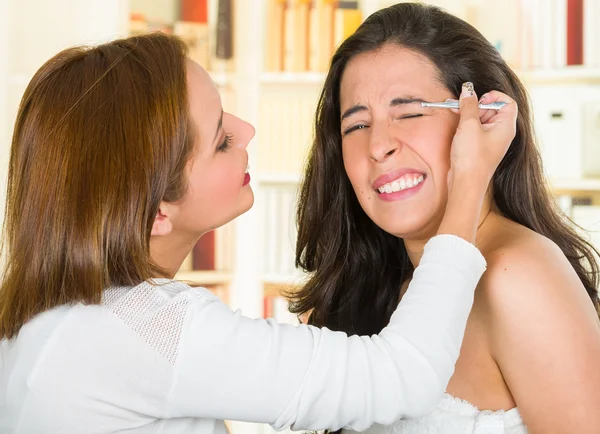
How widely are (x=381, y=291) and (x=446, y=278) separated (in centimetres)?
69

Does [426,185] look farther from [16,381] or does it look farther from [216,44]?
[216,44]

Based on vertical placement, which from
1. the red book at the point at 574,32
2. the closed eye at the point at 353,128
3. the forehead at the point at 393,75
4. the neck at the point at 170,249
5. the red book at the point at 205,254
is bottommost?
the red book at the point at 205,254

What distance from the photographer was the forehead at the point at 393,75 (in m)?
1.52

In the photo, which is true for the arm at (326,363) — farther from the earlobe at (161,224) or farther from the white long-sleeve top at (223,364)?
the earlobe at (161,224)

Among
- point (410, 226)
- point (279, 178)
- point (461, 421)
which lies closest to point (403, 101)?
point (410, 226)

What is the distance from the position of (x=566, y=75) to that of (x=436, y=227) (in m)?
2.13

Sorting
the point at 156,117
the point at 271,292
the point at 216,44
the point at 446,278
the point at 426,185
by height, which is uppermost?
the point at 216,44

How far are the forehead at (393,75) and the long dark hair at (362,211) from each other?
18mm

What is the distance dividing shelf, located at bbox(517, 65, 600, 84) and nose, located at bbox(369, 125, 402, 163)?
2062 millimetres

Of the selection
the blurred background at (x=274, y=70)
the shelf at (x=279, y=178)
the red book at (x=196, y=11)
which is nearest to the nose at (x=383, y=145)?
the blurred background at (x=274, y=70)

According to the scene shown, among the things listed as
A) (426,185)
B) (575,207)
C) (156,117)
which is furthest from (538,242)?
(575,207)

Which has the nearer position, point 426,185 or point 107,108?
point 107,108

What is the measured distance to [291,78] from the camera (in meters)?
3.67

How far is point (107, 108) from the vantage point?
1218mm
